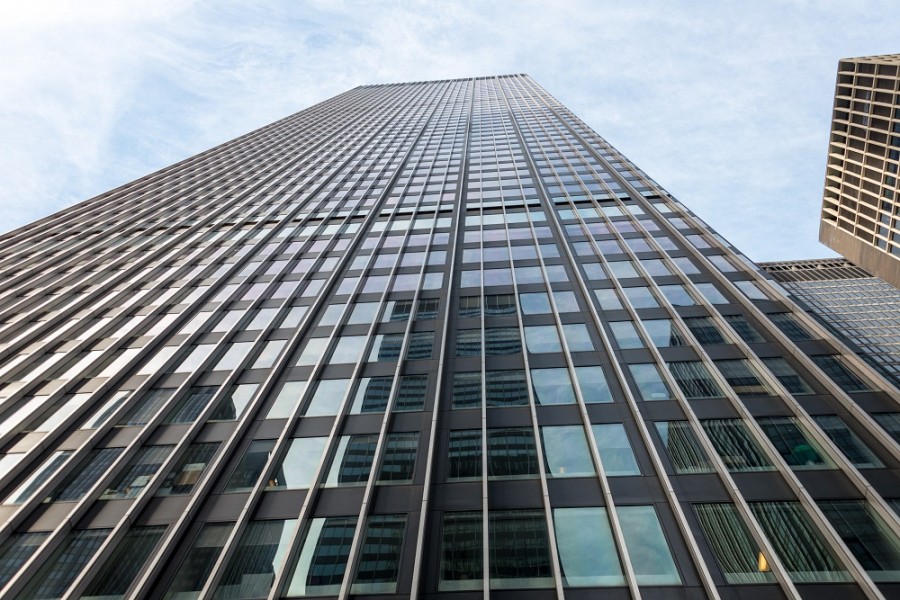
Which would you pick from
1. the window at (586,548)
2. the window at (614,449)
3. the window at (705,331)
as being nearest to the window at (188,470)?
the window at (586,548)

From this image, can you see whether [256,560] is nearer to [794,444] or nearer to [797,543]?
[797,543]

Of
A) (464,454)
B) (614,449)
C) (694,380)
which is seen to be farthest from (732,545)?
(464,454)

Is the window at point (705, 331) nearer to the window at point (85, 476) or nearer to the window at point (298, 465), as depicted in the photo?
the window at point (298, 465)

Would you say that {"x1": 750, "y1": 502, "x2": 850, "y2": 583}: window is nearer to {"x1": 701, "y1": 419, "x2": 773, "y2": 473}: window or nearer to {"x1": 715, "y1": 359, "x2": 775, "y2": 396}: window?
{"x1": 701, "y1": 419, "x2": 773, "y2": 473}: window

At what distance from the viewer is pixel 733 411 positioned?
53.9 feet

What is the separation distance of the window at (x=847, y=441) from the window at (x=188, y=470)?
68.3ft

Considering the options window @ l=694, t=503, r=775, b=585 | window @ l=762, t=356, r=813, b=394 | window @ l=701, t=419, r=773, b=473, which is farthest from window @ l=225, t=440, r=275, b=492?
window @ l=762, t=356, r=813, b=394

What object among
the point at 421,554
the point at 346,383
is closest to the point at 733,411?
the point at 421,554

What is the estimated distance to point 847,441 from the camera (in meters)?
14.8

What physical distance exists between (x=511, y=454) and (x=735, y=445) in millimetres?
7284

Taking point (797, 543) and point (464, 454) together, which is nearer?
point (797, 543)

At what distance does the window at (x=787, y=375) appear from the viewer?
16844 millimetres

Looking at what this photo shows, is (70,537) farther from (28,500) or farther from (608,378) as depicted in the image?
(608,378)

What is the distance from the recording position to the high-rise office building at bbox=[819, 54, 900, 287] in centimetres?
5244
